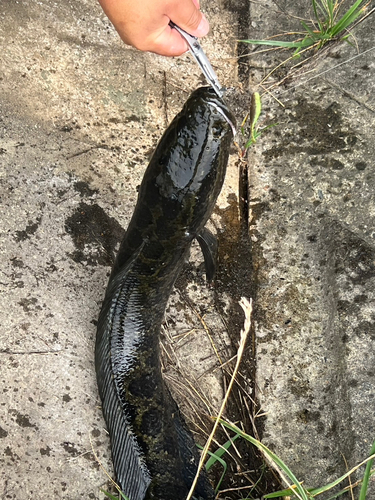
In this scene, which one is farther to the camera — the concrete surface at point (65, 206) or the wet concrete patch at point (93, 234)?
the wet concrete patch at point (93, 234)

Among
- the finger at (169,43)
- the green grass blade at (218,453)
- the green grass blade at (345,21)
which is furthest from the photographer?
the green grass blade at (345,21)

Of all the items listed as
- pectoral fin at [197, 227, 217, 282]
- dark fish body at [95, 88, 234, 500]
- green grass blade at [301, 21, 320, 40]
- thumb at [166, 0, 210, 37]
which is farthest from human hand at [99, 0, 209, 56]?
green grass blade at [301, 21, 320, 40]

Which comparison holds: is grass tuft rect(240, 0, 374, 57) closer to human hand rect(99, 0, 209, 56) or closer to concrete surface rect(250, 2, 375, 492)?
concrete surface rect(250, 2, 375, 492)

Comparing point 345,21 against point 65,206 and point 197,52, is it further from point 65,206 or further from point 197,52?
point 65,206

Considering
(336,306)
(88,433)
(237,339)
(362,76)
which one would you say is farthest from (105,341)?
(362,76)

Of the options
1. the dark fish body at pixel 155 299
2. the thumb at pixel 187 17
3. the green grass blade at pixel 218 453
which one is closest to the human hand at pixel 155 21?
the thumb at pixel 187 17

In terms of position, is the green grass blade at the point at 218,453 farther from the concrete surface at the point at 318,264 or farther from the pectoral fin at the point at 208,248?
the pectoral fin at the point at 208,248

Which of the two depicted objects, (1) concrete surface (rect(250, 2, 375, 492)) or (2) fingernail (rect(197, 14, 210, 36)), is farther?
(1) concrete surface (rect(250, 2, 375, 492))
